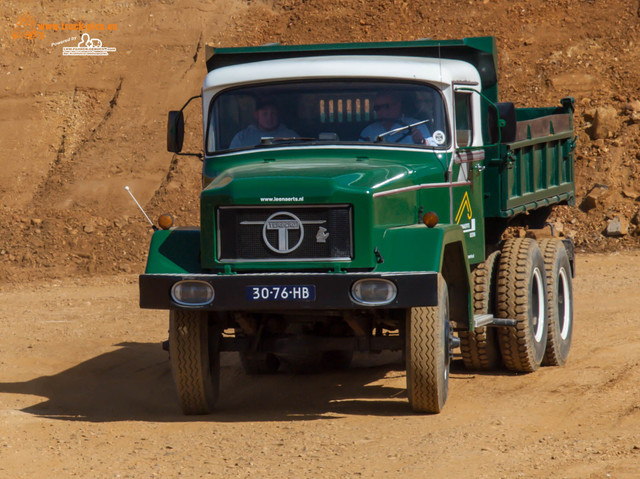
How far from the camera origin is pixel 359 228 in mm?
6914

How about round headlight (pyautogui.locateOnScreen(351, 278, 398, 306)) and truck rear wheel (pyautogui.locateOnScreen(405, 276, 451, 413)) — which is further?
truck rear wheel (pyautogui.locateOnScreen(405, 276, 451, 413))

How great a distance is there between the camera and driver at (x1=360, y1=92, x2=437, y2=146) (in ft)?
26.1

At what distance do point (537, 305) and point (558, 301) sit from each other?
866 mm

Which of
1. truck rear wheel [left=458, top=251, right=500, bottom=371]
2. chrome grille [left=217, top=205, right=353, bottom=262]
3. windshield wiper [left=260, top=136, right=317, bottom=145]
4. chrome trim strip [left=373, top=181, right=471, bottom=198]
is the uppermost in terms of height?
windshield wiper [left=260, top=136, right=317, bottom=145]

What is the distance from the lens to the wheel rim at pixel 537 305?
927cm

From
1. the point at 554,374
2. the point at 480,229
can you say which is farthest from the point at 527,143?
the point at 554,374

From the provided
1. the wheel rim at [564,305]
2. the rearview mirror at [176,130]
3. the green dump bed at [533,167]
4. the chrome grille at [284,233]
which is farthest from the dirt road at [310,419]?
the rearview mirror at [176,130]

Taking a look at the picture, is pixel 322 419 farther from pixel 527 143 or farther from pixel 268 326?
Answer: pixel 527 143

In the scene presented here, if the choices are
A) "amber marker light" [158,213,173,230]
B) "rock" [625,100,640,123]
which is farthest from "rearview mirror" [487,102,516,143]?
"rock" [625,100,640,123]

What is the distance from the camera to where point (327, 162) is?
7.59 metres

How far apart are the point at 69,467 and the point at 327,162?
272cm

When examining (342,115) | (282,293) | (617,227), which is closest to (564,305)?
(342,115)

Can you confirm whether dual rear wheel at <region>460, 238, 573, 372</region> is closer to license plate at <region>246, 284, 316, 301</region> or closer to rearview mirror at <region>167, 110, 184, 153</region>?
license plate at <region>246, 284, 316, 301</region>

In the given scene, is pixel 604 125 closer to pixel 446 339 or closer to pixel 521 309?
pixel 521 309
